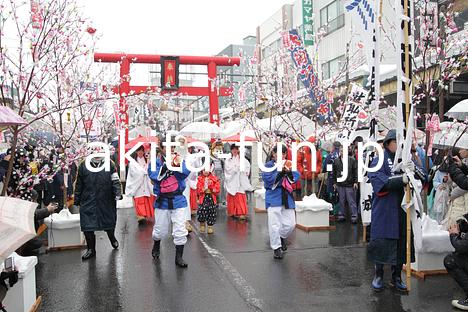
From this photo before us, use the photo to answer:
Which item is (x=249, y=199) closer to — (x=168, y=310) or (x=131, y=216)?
(x=131, y=216)

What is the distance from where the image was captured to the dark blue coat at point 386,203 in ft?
17.1

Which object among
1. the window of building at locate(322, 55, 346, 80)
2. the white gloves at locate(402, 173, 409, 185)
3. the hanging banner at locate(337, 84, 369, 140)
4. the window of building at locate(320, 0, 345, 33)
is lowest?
the white gloves at locate(402, 173, 409, 185)

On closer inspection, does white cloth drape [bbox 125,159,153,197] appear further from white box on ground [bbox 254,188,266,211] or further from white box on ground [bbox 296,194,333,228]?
white box on ground [bbox 296,194,333,228]

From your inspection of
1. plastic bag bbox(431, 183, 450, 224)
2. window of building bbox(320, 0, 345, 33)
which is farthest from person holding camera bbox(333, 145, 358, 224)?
window of building bbox(320, 0, 345, 33)

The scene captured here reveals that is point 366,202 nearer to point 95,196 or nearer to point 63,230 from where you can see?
point 95,196

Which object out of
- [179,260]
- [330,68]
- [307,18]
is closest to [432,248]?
[179,260]

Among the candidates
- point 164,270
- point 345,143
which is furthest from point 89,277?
point 345,143

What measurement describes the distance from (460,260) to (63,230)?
611cm

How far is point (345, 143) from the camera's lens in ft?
31.4

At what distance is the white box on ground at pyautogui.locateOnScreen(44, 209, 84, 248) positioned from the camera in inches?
302

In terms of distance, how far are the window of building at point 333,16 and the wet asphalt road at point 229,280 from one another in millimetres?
15951

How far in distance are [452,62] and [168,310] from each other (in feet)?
20.1

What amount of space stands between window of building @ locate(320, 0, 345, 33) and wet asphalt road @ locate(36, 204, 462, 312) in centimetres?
1595

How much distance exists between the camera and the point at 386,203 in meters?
5.27
